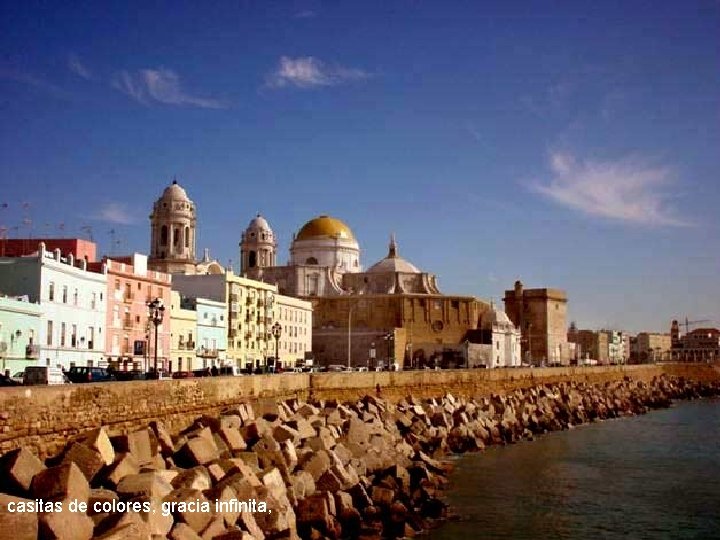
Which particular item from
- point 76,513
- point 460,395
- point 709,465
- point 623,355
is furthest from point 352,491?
point 623,355

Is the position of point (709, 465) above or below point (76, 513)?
below

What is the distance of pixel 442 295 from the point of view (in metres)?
91.8

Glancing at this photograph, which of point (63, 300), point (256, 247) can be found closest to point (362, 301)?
point (256, 247)

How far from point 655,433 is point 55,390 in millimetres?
37697

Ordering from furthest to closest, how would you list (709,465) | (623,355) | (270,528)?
1. (623,355)
2. (709,465)
3. (270,528)

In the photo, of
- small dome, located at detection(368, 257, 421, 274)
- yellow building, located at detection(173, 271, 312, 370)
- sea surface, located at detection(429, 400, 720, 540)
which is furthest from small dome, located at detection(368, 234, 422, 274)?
sea surface, located at detection(429, 400, 720, 540)

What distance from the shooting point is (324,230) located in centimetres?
9831

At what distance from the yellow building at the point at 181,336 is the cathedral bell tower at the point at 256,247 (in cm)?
3869

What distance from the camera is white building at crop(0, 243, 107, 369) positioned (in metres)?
36.0

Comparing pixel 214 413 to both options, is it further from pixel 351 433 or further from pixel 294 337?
pixel 294 337

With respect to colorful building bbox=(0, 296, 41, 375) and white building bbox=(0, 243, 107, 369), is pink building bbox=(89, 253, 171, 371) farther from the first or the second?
colorful building bbox=(0, 296, 41, 375)

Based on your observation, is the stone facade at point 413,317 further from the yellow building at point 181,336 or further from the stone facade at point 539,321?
the yellow building at point 181,336

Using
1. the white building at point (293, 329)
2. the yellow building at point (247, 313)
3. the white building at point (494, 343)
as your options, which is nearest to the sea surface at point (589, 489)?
the yellow building at point (247, 313)

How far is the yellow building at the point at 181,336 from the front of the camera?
49844 mm
